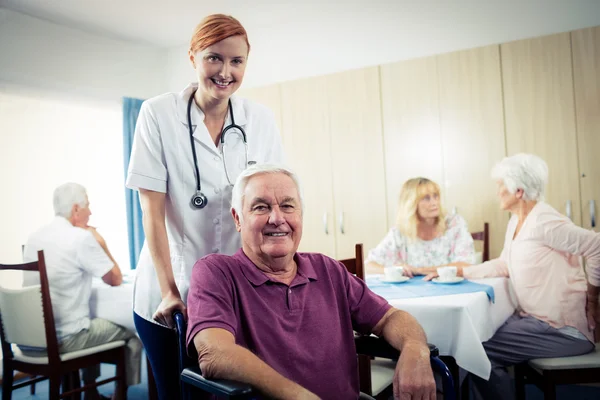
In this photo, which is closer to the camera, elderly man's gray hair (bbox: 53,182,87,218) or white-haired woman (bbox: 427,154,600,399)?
white-haired woman (bbox: 427,154,600,399)

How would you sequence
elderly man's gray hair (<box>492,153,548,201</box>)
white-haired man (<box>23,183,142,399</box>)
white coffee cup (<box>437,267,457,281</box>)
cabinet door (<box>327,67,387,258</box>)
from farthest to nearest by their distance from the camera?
cabinet door (<box>327,67,387,258</box>) → white-haired man (<box>23,183,142,399</box>) → elderly man's gray hair (<box>492,153,548,201</box>) → white coffee cup (<box>437,267,457,281</box>)

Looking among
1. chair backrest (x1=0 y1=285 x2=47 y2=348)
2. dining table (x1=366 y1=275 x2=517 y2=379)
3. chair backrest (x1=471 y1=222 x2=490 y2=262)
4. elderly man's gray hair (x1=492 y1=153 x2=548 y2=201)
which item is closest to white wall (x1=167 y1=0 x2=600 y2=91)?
chair backrest (x1=471 y1=222 x2=490 y2=262)

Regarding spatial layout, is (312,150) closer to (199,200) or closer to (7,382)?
(7,382)

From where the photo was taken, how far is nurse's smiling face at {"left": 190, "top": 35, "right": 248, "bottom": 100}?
151 cm

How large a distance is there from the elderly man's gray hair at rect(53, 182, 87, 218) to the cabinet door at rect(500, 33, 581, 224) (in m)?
2.89

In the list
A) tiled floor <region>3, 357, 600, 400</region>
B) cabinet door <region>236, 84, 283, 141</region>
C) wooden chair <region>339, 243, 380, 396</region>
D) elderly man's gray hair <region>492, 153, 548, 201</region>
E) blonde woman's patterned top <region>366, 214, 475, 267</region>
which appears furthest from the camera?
cabinet door <region>236, 84, 283, 141</region>

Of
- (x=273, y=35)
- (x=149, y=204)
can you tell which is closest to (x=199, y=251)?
(x=149, y=204)

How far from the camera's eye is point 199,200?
1551mm

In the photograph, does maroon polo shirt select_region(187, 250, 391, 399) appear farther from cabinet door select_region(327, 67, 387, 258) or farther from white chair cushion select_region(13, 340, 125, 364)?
cabinet door select_region(327, 67, 387, 258)

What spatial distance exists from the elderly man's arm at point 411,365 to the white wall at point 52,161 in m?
3.72

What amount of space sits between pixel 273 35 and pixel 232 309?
3.80 meters

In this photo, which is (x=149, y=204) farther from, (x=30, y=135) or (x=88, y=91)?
(x=30, y=135)

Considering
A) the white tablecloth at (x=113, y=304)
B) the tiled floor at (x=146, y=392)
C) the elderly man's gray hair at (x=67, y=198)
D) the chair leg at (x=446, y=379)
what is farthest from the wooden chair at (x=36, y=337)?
the chair leg at (x=446, y=379)

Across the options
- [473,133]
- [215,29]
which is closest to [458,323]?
[215,29]
